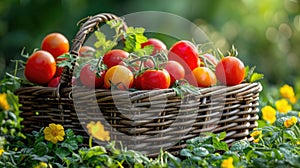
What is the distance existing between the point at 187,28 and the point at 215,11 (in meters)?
0.32

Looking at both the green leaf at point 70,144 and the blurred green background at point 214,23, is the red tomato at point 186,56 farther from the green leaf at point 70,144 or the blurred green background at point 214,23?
the blurred green background at point 214,23

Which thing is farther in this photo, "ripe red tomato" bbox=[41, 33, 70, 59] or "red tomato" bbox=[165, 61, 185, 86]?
"ripe red tomato" bbox=[41, 33, 70, 59]

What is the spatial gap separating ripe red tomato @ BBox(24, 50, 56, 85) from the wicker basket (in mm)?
56

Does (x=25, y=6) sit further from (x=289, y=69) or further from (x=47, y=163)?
(x=47, y=163)

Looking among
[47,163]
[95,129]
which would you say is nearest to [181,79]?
[95,129]

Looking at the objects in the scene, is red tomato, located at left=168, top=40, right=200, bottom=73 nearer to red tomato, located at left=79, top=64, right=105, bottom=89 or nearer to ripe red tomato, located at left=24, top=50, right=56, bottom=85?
red tomato, located at left=79, top=64, right=105, bottom=89

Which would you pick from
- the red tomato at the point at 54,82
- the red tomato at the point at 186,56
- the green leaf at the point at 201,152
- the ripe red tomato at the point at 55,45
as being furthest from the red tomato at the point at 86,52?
the green leaf at the point at 201,152

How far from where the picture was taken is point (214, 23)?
436 cm

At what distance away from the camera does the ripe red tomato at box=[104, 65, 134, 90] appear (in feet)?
4.75

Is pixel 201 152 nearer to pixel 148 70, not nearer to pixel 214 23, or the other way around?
pixel 148 70

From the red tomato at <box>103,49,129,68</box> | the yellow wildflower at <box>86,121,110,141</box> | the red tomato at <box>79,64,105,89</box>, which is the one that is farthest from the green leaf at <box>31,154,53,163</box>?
the red tomato at <box>103,49,129,68</box>

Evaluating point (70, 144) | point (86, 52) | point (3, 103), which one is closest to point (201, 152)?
point (70, 144)

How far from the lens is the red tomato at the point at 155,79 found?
4.71 ft

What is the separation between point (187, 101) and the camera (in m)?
1.47
